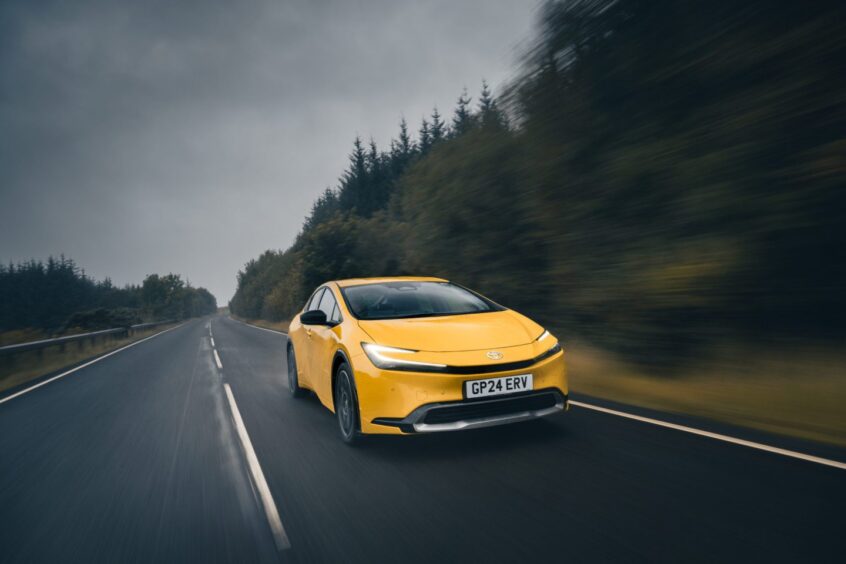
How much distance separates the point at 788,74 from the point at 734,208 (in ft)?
4.51

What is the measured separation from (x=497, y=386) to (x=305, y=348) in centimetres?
319

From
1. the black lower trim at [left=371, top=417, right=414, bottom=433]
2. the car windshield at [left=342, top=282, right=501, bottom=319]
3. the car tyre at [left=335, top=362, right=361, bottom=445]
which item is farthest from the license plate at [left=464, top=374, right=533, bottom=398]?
the car windshield at [left=342, top=282, right=501, bottom=319]

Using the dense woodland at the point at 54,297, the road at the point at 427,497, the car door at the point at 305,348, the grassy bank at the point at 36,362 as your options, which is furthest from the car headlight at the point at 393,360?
the dense woodland at the point at 54,297

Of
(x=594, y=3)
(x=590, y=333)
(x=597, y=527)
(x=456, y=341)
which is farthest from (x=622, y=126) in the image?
(x=597, y=527)

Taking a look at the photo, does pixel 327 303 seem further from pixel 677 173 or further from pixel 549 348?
pixel 677 173

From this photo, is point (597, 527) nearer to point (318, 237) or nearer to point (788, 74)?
point (788, 74)

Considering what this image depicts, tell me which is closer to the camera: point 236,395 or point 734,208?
point 734,208

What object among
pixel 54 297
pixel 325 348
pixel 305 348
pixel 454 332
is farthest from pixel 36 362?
pixel 54 297

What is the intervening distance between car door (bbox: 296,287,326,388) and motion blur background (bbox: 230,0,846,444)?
3.50 meters

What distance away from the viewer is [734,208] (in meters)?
5.55

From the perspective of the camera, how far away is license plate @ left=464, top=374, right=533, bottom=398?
12.2 feet

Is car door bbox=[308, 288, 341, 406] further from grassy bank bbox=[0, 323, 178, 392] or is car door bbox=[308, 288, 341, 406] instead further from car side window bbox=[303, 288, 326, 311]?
grassy bank bbox=[0, 323, 178, 392]

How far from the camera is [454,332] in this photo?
168 inches

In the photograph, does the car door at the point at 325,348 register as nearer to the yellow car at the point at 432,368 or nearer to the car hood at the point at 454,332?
the yellow car at the point at 432,368
